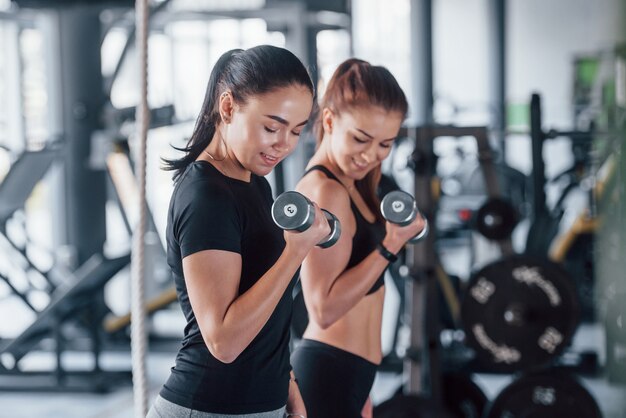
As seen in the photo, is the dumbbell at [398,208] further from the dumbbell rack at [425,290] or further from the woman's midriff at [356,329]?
the dumbbell rack at [425,290]

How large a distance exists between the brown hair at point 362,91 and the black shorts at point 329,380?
275mm

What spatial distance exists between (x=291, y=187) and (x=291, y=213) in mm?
3308

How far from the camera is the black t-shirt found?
1.14 metres

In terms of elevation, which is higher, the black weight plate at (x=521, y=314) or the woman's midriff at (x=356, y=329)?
the woman's midriff at (x=356, y=329)

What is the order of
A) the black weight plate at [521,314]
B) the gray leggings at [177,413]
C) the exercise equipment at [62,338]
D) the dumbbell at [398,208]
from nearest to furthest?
the gray leggings at [177,413] < the dumbbell at [398,208] < the black weight plate at [521,314] < the exercise equipment at [62,338]

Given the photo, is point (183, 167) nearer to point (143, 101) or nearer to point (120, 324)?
point (143, 101)

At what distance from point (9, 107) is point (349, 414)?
609 centimetres

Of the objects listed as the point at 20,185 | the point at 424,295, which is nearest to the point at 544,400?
the point at 424,295

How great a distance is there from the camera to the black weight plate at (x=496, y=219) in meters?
3.51

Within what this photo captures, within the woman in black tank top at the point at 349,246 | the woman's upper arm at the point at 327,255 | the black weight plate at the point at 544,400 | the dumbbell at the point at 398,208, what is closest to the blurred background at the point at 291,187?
the black weight plate at the point at 544,400

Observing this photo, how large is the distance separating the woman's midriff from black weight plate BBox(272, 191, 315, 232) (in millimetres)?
538

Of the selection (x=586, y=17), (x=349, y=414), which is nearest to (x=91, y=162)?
(x=349, y=414)

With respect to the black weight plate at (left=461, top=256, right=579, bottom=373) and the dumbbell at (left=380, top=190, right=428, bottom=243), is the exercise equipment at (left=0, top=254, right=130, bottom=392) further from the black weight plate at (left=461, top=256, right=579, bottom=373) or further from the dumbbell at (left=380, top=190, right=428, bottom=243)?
the dumbbell at (left=380, top=190, right=428, bottom=243)

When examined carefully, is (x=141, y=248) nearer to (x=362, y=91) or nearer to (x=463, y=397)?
(x=362, y=91)
